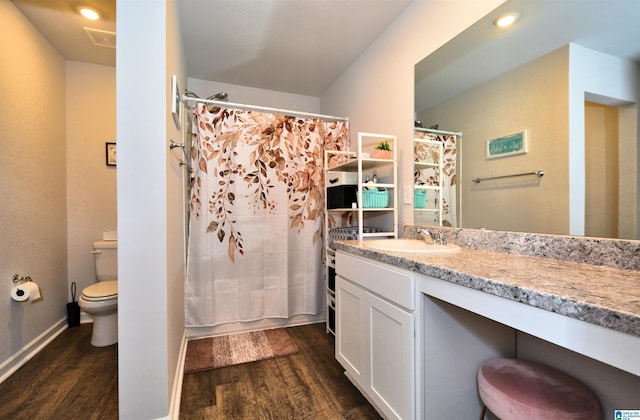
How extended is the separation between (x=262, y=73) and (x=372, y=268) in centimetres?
233

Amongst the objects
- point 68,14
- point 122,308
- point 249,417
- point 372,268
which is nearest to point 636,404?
point 372,268

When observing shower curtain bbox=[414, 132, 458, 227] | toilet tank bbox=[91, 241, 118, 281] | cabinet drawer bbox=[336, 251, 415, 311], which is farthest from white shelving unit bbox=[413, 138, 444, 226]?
toilet tank bbox=[91, 241, 118, 281]

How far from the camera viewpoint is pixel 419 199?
1.85m

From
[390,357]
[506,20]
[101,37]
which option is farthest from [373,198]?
[101,37]

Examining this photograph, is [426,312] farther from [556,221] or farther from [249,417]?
[249,417]

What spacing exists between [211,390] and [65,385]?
878 millimetres

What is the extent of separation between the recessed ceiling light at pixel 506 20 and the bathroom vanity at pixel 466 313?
0.97 metres

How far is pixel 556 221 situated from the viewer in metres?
1.10

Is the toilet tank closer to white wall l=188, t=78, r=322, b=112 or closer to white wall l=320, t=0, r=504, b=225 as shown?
white wall l=188, t=78, r=322, b=112

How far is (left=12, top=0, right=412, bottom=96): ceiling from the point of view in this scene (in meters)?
1.88

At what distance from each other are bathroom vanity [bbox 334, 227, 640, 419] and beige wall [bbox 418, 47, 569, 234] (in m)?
0.10

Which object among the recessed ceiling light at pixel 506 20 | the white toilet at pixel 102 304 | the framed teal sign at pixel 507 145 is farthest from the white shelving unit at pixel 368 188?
the white toilet at pixel 102 304

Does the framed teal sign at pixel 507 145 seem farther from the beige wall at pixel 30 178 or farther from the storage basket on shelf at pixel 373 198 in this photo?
the beige wall at pixel 30 178

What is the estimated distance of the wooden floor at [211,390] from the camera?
144 centimetres
